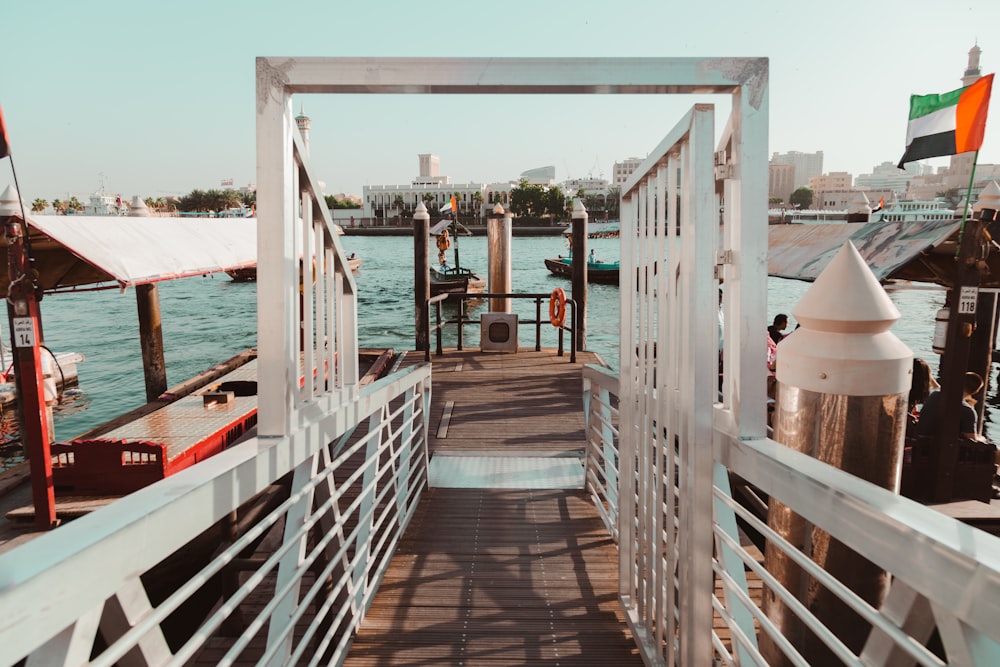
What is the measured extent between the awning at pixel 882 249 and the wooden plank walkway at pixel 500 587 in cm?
367

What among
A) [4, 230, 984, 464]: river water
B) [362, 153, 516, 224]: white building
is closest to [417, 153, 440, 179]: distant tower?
[362, 153, 516, 224]: white building

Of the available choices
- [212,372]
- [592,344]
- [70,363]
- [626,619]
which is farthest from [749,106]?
[592,344]

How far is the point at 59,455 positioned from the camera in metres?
5.82

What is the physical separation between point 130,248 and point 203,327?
22.5 meters

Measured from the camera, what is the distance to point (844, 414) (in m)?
1.67

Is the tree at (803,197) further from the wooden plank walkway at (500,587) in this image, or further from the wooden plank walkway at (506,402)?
the wooden plank walkway at (500,587)

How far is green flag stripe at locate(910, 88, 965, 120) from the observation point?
6.33m

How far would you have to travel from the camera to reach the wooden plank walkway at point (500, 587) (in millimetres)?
2619

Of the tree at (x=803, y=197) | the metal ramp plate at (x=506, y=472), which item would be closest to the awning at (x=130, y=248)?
the metal ramp plate at (x=506, y=472)

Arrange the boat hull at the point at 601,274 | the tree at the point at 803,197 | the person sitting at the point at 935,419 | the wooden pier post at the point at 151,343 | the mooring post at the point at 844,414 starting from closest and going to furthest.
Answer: the mooring post at the point at 844,414
the person sitting at the point at 935,419
the wooden pier post at the point at 151,343
the boat hull at the point at 601,274
the tree at the point at 803,197

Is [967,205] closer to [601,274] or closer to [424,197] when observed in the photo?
[601,274]

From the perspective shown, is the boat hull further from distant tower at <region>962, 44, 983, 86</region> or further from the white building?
the white building

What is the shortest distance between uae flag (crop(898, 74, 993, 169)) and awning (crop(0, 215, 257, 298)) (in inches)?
276

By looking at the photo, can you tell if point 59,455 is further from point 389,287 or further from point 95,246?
point 389,287
